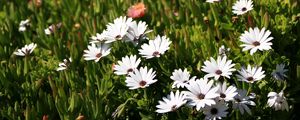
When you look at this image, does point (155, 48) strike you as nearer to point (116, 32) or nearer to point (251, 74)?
point (116, 32)

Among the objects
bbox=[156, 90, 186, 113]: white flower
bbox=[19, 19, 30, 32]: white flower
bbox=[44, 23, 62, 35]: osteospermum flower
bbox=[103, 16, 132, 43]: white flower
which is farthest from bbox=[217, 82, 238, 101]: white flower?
bbox=[19, 19, 30, 32]: white flower

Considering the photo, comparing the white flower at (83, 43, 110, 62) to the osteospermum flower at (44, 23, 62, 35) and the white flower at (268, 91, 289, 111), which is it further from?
the white flower at (268, 91, 289, 111)

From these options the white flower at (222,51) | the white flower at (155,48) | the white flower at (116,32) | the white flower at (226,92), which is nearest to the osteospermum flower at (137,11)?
the white flower at (116,32)

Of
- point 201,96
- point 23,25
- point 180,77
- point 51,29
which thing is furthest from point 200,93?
point 23,25

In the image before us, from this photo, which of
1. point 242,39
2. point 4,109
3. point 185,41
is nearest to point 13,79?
point 4,109

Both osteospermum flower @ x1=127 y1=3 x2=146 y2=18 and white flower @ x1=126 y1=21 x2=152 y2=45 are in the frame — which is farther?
osteospermum flower @ x1=127 y1=3 x2=146 y2=18

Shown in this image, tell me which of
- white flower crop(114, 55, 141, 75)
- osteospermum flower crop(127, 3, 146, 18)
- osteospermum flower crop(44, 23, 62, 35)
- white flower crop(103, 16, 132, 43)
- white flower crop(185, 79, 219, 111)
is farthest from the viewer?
osteospermum flower crop(44, 23, 62, 35)
